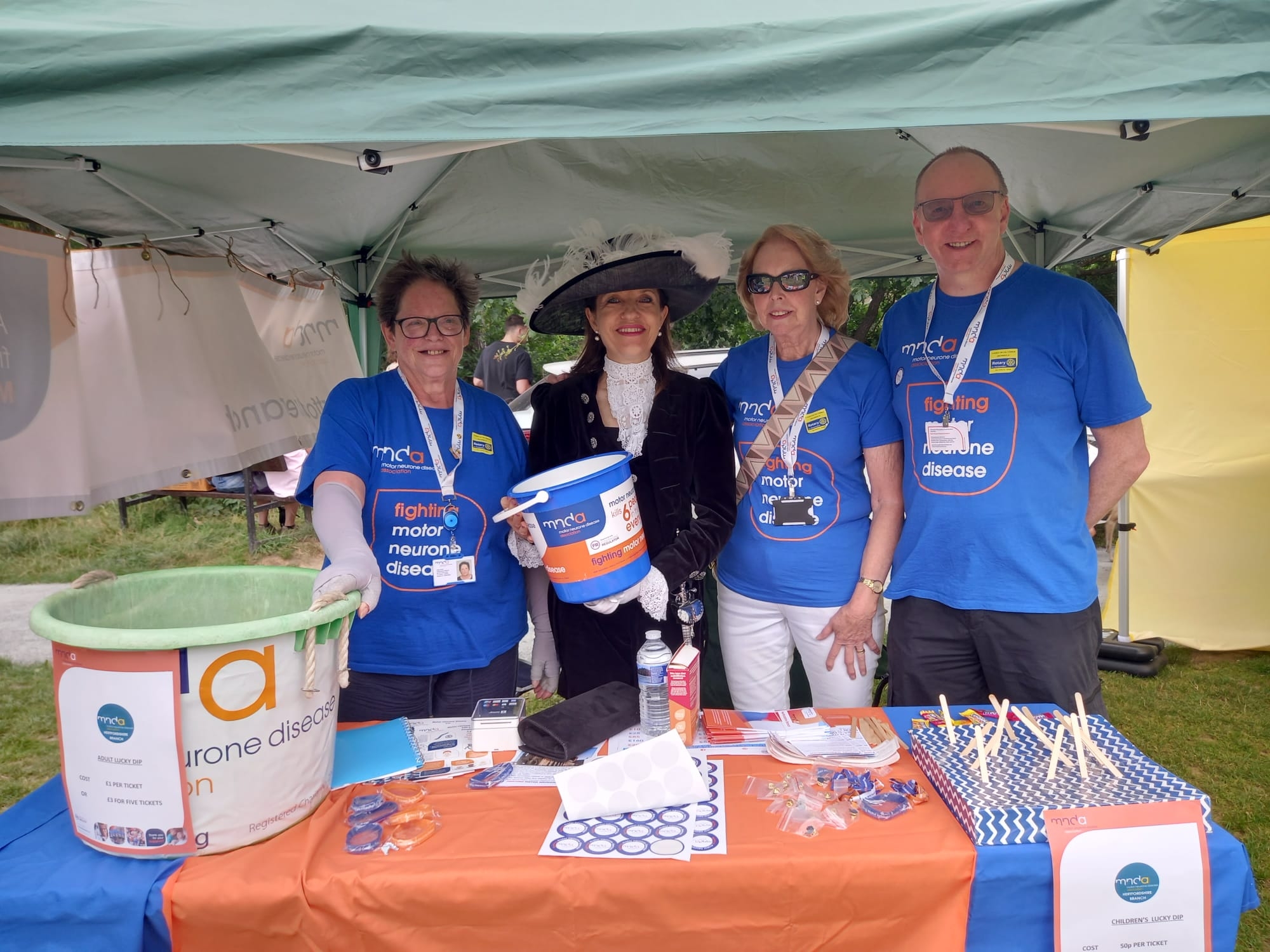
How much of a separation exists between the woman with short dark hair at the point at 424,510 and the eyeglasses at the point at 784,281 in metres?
0.87

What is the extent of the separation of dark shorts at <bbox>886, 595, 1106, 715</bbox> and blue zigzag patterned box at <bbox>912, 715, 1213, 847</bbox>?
1.30 ft

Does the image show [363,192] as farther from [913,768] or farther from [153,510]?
[153,510]

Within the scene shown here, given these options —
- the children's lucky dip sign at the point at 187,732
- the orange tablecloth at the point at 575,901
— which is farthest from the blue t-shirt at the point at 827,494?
the children's lucky dip sign at the point at 187,732

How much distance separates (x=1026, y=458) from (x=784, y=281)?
83 centimetres

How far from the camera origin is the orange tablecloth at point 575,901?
134cm

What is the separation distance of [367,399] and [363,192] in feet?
4.91

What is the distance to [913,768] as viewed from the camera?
171 centimetres

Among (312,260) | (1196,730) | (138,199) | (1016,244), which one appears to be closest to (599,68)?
(138,199)

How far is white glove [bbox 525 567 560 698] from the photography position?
2.61 metres

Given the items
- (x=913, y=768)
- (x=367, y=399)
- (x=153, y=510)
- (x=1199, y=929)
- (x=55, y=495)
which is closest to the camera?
(x=1199, y=929)

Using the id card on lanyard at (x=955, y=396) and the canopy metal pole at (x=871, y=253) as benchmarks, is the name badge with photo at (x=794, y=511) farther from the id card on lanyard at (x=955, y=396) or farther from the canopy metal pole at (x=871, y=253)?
the canopy metal pole at (x=871, y=253)

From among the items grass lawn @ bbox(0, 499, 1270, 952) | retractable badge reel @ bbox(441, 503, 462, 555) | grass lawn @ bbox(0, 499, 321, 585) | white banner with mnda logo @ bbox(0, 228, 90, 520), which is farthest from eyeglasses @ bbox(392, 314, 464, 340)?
grass lawn @ bbox(0, 499, 321, 585)

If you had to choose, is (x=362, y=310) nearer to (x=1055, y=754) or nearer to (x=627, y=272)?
(x=627, y=272)

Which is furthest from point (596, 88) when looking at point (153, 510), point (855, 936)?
point (153, 510)
